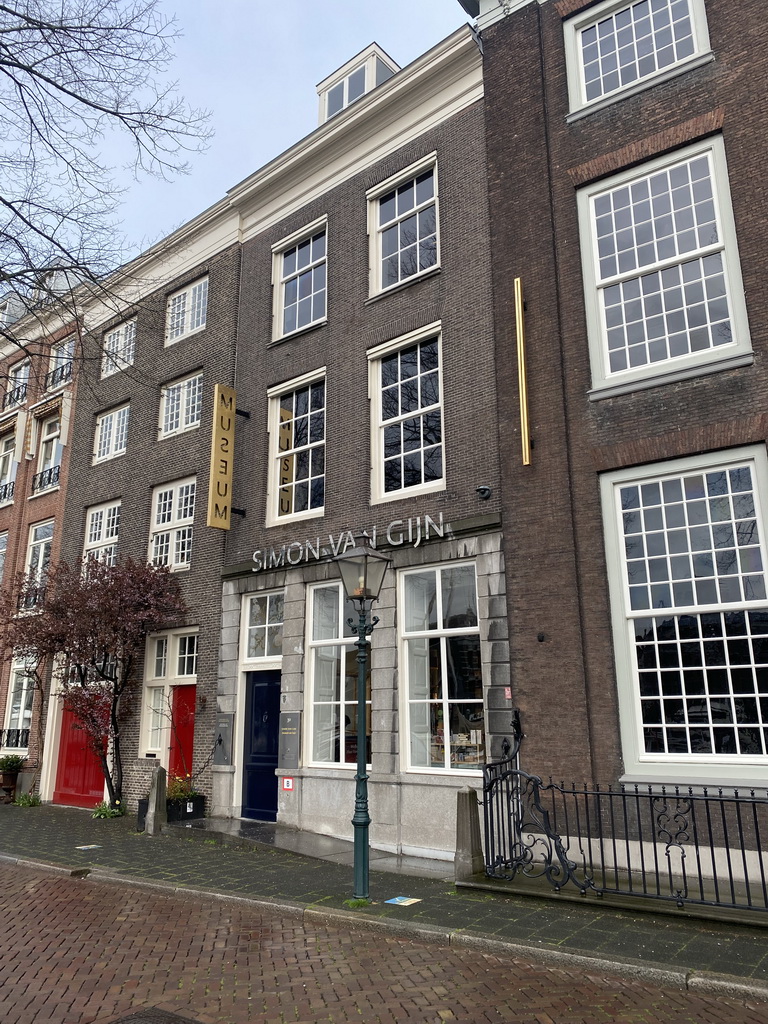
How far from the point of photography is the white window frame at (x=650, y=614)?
9.17 meters

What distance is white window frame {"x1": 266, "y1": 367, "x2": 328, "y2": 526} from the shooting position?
Answer: 15266 mm

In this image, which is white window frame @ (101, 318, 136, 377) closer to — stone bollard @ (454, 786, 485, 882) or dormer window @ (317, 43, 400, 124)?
dormer window @ (317, 43, 400, 124)

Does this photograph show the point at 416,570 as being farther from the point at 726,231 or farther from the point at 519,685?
the point at 726,231

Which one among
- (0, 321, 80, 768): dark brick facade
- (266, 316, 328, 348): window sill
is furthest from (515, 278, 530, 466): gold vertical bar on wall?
(0, 321, 80, 768): dark brick facade

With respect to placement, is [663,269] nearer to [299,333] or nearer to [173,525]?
[299,333]

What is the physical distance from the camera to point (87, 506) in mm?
21172

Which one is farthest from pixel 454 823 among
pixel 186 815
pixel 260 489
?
pixel 260 489

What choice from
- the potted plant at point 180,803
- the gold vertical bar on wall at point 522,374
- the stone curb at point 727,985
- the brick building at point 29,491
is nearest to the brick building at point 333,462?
the potted plant at point 180,803

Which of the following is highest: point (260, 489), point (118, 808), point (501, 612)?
point (260, 489)

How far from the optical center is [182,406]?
19.1 m

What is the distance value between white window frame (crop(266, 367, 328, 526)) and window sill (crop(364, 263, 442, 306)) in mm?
Answer: 1754

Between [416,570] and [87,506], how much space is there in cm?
1201

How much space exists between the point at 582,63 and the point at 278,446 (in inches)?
345

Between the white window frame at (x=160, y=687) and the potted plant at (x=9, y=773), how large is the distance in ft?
16.7
